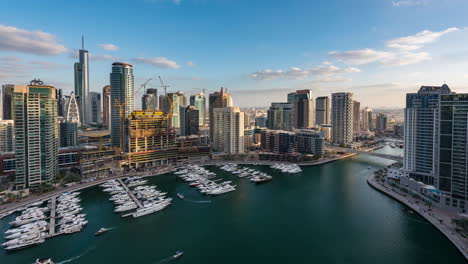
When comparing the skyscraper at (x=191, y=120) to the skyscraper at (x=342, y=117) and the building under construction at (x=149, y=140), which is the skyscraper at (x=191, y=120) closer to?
the building under construction at (x=149, y=140)

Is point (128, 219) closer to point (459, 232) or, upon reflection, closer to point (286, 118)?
point (459, 232)

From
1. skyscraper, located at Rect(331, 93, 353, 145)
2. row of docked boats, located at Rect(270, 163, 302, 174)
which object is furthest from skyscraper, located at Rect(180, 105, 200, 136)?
skyscraper, located at Rect(331, 93, 353, 145)

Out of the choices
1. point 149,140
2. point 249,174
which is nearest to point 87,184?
point 149,140

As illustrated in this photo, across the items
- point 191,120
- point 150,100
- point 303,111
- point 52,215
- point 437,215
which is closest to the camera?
point 437,215

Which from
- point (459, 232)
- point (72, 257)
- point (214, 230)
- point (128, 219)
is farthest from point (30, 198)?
point (459, 232)

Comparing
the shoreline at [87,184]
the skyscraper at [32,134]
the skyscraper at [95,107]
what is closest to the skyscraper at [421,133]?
the shoreline at [87,184]

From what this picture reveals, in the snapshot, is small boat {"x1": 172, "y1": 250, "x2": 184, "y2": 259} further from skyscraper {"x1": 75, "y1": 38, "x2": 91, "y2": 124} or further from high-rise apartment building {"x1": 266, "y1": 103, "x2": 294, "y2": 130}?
skyscraper {"x1": 75, "y1": 38, "x2": 91, "y2": 124}

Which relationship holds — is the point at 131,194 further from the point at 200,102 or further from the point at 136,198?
the point at 200,102
